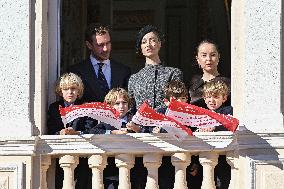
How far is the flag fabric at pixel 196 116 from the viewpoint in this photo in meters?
14.2

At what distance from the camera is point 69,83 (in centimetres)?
1462

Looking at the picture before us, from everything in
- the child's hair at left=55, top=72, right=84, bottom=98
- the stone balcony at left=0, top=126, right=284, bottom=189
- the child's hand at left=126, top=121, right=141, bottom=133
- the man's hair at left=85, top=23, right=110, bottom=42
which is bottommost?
the stone balcony at left=0, top=126, right=284, bottom=189

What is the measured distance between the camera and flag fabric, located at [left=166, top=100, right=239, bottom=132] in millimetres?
14156

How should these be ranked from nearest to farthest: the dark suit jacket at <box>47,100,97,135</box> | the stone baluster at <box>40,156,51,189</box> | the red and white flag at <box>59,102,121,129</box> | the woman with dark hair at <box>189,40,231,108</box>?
the red and white flag at <box>59,102,121,129</box> < the stone baluster at <box>40,156,51,189</box> < the dark suit jacket at <box>47,100,97,135</box> < the woman with dark hair at <box>189,40,231,108</box>

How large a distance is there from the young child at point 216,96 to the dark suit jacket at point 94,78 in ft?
2.99

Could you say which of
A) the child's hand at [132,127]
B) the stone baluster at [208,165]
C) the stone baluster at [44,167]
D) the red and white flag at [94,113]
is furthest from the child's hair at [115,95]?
the stone baluster at [208,165]

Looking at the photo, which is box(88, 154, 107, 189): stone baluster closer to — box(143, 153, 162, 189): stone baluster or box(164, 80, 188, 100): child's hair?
box(143, 153, 162, 189): stone baluster

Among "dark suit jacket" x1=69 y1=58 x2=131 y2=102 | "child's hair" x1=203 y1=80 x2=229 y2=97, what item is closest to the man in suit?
"dark suit jacket" x1=69 y1=58 x2=131 y2=102

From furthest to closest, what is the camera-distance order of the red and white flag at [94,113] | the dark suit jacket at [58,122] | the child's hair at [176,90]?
1. the dark suit jacket at [58,122]
2. the child's hair at [176,90]
3. the red and white flag at [94,113]

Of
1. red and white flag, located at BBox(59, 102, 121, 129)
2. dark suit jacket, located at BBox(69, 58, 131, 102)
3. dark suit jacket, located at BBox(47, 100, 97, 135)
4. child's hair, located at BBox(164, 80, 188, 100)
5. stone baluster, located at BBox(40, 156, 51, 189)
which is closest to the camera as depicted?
red and white flag, located at BBox(59, 102, 121, 129)

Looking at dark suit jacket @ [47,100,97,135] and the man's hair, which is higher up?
the man's hair

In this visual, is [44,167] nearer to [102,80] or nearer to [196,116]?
[102,80]

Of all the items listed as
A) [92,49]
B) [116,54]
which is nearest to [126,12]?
[116,54]

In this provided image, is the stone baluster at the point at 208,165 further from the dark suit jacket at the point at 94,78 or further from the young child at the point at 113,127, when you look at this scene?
the dark suit jacket at the point at 94,78
